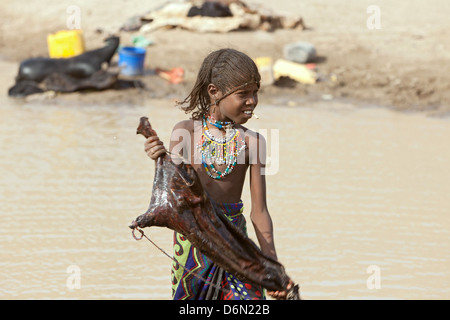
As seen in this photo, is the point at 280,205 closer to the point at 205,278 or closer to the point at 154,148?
the point at 205,278

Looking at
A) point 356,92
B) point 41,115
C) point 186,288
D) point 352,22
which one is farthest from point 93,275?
point 352,22

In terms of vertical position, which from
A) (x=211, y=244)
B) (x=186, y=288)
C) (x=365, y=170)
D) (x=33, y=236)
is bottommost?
(x=365, y=170)

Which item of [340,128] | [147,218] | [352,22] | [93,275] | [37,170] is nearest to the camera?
[147,218]

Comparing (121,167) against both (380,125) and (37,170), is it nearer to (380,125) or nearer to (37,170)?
(37,170)

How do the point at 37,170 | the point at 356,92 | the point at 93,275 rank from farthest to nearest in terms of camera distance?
the point at 356,92 < the point at 37,170 < the point at 93,275

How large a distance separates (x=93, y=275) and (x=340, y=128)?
483 cm

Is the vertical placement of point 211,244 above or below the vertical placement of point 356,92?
above

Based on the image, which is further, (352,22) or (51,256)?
(352,22)

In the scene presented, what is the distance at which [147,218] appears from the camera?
2.45 meters

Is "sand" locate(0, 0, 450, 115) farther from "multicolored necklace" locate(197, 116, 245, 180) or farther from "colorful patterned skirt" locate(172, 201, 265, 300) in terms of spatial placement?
"colorful patterned skirt" locate(172, 201, 265, 300)

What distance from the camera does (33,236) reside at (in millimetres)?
5043

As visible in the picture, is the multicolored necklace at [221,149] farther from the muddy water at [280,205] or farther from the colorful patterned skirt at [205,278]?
the muddy water at [280,205]

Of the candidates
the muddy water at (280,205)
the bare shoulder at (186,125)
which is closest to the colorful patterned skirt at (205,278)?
the bare shoulder at (186,125)

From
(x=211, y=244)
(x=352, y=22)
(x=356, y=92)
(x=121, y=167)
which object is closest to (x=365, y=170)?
(x=121, y=167)
